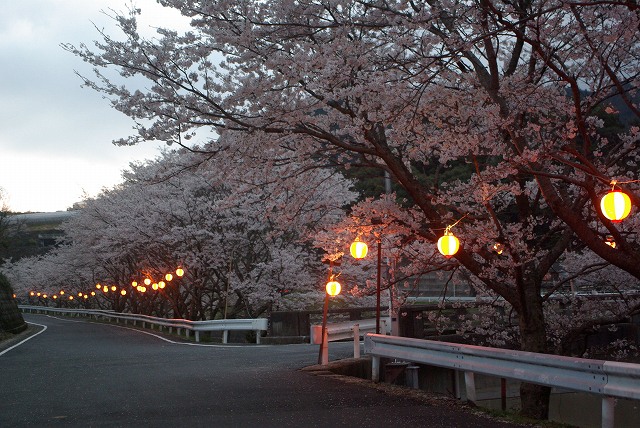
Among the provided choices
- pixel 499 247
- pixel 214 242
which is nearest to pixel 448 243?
pixel 499 247

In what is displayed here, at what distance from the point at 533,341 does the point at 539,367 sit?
14.4ft

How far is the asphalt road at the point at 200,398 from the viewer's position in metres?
Answer: 8.36

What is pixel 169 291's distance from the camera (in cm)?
3922

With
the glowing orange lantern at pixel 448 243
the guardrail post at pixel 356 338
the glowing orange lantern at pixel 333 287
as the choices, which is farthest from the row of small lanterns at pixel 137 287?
the glowing orange lantern at pixel 448 243

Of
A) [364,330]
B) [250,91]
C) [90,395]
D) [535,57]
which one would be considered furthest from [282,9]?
[364,330]

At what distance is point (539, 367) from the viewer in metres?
7.93

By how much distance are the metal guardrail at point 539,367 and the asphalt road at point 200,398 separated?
617 millimetres

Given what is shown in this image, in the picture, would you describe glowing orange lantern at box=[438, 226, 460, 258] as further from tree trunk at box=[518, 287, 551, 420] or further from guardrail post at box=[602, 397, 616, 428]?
guardrail post at box=[602, 397, 616, 428]

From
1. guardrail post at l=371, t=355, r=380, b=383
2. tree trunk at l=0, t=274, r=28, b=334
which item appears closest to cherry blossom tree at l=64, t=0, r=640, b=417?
guardrail post at l=371, t=355, r=380, b=383

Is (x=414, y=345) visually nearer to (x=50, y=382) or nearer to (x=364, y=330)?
(x=50, y=382)

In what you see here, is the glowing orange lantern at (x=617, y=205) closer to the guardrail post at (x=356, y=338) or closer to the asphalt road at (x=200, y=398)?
the asphalt road at (x=200, y=398)

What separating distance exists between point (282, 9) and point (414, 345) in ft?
18.4

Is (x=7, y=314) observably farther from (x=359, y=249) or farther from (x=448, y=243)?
(x=448, y=243)

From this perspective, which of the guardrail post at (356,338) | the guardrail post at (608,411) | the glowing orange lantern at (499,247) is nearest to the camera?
the guardrail post at (608,411)
